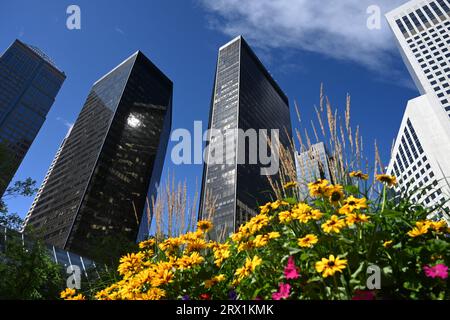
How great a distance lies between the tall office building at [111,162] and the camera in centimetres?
6894

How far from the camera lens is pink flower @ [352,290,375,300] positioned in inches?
58.1

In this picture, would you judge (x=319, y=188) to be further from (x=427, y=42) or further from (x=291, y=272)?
(x=427, y=42)

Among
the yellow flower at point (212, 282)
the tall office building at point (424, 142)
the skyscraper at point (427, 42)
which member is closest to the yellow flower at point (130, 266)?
→ the yellow flower at point (212, 282)

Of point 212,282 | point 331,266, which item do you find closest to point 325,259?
point 331,266

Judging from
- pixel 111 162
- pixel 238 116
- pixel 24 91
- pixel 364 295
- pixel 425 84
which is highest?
pixel 24 91

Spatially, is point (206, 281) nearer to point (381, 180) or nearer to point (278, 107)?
point (381, 180)

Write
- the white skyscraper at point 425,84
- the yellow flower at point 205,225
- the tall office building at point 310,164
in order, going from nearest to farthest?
the yellow flower at point 205,225, the tall office building at point 310,164, the white skyscraper at point 425,84

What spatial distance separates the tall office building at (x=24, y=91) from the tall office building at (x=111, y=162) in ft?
74.5

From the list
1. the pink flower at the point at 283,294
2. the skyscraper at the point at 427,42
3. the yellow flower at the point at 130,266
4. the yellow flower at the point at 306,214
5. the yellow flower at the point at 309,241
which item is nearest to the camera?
the pink flower at the point at 283,294

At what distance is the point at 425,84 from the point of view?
176 ft

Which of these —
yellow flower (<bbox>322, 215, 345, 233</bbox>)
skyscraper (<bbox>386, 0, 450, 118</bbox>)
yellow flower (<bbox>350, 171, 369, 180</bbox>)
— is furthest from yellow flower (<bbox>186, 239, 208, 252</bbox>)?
skyscraper (<bbox>386, 0, 450, 118</bbox>)

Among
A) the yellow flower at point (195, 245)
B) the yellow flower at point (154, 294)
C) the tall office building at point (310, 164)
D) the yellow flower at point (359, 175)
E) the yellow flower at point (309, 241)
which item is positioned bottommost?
the yellow flower at point (154, 294)

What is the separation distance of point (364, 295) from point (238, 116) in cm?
7859

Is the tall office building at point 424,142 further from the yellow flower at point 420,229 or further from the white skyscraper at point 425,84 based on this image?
the yellow flower at point 420,229
